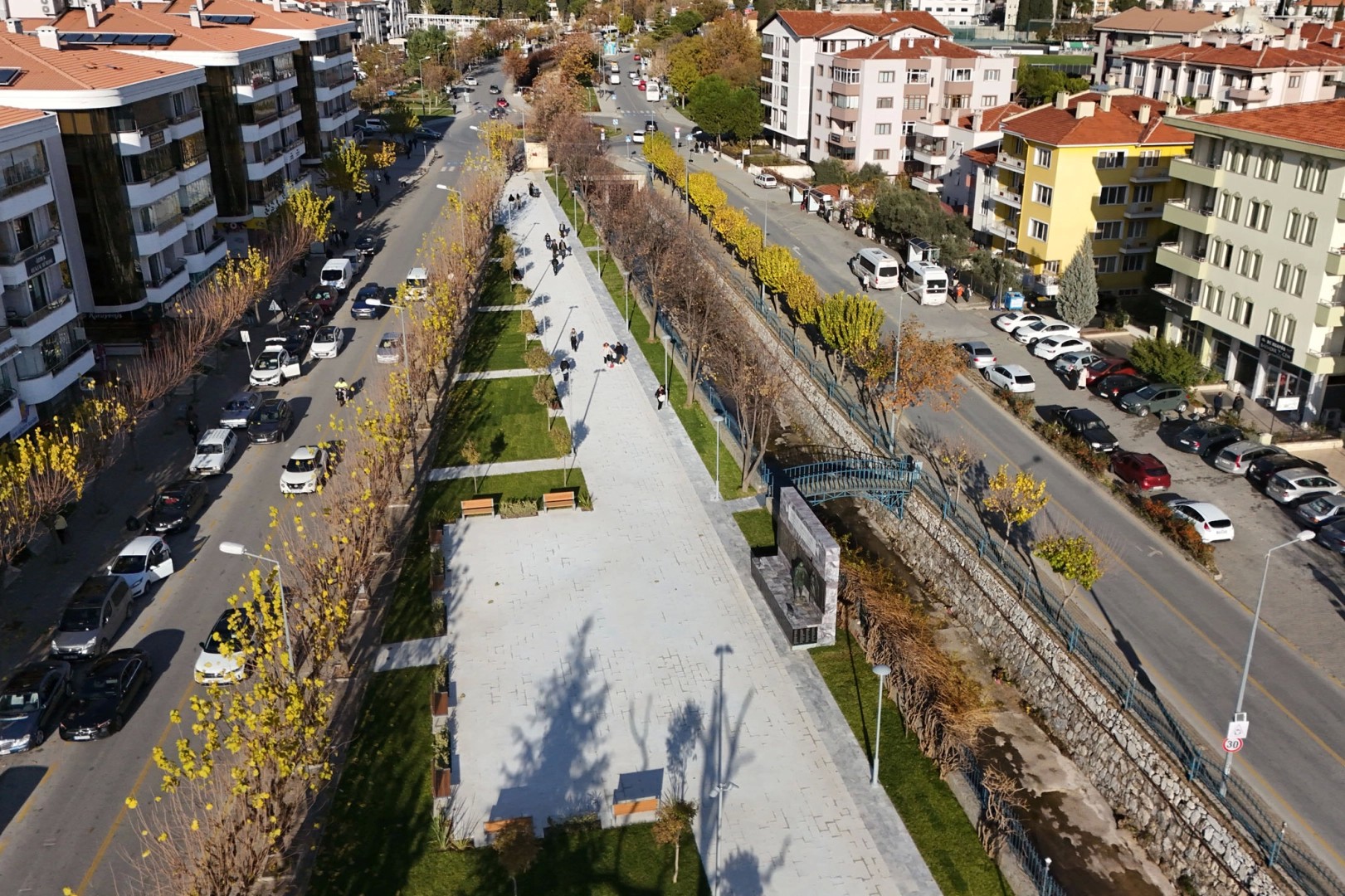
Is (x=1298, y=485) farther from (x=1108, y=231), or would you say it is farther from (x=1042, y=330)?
(x=1108, y=231)

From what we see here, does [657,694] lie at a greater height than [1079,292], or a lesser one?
lesser

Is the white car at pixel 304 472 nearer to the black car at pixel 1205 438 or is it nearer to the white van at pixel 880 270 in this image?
the black car at pixel 1205 438

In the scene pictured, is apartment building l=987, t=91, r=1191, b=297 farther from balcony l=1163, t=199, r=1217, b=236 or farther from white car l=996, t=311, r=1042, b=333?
balcony l=1163, t=199, r=1217, b=236

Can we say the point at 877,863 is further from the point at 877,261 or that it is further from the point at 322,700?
the point at 877,261

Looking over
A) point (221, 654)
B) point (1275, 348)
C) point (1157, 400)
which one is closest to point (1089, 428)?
point (1157, 400)

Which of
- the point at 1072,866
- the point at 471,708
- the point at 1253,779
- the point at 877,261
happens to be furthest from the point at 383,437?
the point at 877,261

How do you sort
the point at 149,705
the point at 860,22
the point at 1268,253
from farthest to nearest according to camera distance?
1. the point at 860,22
2. the point at 1268,253
3. the point at 149,705

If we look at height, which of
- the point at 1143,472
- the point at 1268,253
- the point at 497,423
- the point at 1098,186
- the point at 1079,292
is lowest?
the point at 497,423

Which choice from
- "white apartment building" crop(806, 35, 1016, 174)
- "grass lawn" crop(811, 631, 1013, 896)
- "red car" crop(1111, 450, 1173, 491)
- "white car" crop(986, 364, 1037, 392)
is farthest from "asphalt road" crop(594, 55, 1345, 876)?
"white apartment building" crop(806, 35, 1016, 174)
